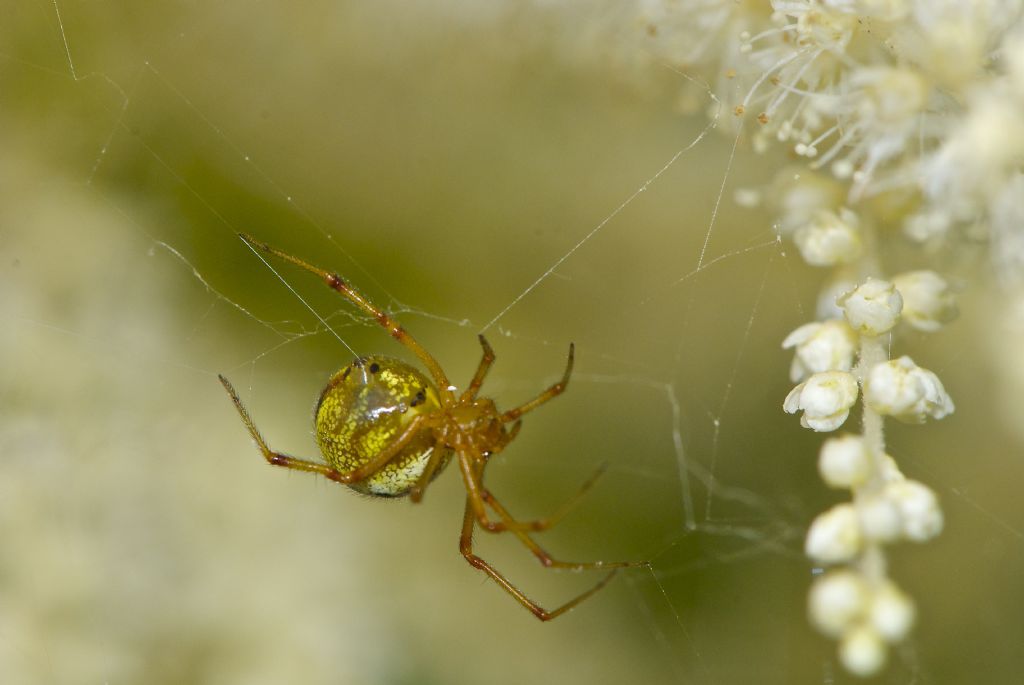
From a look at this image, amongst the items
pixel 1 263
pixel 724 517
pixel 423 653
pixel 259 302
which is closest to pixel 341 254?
pixel 259 302

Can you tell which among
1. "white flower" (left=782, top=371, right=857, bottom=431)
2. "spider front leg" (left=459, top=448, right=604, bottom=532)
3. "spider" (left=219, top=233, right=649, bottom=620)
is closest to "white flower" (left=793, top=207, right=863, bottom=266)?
"white flower" (left=782, top=371, right=857, bottom=431)

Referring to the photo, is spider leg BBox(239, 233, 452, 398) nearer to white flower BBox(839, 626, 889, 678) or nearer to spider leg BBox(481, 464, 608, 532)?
spider leg BBox(481, 464, 608, 532)

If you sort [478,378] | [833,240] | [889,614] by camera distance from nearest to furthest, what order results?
[889,614]
[833,240]
[478,378]

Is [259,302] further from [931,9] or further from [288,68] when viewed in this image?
[931,9]

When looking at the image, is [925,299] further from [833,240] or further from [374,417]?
[374,417]

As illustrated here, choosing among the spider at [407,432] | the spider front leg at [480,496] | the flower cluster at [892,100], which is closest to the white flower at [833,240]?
the flower cluster at [892,100]

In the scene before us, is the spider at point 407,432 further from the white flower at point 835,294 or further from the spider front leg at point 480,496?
the white flower at point 835,294

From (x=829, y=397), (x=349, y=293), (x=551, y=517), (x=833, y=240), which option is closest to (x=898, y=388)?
(x=829, y=397)
